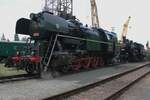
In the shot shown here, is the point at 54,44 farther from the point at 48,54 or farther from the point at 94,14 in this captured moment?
the point at 94,14

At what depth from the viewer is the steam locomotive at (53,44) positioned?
17109mm

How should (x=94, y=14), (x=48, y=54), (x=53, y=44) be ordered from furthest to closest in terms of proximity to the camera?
1. (x=94, y=14)
2. (x=53, y=44)
3. (x=48, y=54)

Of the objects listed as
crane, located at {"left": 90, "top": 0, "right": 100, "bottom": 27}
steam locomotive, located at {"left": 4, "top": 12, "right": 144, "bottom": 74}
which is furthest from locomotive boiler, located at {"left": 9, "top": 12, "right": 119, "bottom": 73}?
crane, located at {"left": 90, "top": 0, "right": 100, "bottom": 27}

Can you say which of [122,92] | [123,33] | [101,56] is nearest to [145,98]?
[122,92]

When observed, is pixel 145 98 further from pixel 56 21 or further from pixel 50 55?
pixel 56 21

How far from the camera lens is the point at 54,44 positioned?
17.9 m

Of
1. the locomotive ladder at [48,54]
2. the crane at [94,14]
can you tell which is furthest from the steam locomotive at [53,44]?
the crane at [94,14]

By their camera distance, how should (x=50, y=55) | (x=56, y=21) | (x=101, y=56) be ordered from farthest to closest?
(x=101, y=56), (x=56, y=21), (x=50, y=55)

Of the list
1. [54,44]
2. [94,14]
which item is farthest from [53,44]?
[94,14]

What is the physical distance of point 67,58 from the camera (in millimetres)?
18641

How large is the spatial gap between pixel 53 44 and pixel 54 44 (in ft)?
0.60

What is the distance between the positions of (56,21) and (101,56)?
991 cm

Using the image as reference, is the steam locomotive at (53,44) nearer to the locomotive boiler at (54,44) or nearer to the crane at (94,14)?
the locomotive boiler at (54,44)

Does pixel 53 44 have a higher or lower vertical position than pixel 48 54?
higher
